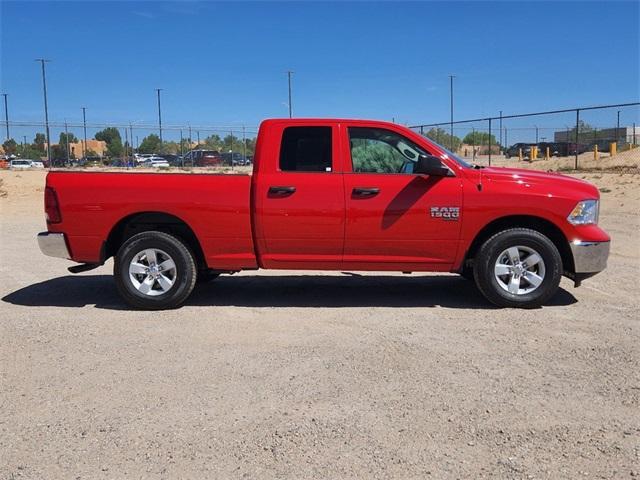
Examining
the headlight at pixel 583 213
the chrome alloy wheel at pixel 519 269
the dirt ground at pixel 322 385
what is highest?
the headlight at pixel 583 213

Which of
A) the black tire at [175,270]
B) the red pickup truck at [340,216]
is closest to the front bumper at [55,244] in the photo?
the red pickup truck at [340,216]

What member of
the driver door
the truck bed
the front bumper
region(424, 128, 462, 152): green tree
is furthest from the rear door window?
region(424, 128, 462, 152): green tree

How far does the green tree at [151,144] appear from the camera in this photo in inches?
1469

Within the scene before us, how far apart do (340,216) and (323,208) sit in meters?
0.19

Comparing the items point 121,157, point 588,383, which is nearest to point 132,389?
point 588,383

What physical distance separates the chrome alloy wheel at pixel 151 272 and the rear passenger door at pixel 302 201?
1012mm

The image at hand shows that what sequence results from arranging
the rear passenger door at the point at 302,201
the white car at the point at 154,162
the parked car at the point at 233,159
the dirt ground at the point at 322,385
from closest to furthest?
1. the dirt ground at the point at 322,385
2. the rear passenger door at the point at 302,201
3. the parked car at the point at 233,159
4. the white car at the point at 154,162

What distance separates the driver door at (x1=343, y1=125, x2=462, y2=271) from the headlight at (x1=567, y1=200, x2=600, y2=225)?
3.78ft

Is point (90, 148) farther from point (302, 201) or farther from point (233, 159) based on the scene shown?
point (302, 201)

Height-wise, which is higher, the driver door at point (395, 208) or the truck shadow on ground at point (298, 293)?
the driver door at point (395, 208)

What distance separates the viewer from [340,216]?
253 inches

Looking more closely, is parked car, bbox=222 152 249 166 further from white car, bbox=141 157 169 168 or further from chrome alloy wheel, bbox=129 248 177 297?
chrome alloy wheel, bbox=129 248 177 297

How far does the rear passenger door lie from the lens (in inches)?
253

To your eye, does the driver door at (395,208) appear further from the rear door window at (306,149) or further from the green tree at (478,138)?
the green tree at (478,138)
